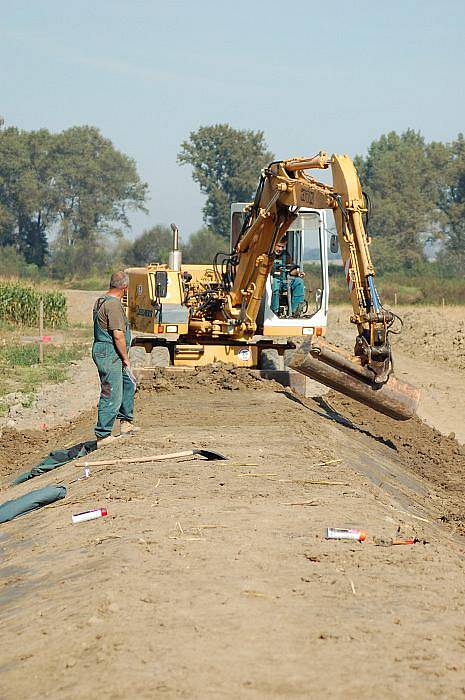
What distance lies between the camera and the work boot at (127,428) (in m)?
12.2

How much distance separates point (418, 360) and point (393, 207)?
66.5 metres

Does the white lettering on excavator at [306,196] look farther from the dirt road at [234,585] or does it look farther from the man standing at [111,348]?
the dirt road at [234,585]

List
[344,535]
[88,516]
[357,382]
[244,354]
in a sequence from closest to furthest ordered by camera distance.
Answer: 1. [344,535]
2. [88,516]
3. [357,382]
4. [244,354]

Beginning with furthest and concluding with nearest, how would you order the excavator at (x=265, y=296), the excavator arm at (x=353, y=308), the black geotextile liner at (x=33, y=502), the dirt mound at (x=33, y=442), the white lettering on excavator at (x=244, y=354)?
1. the white lettering on excavator at (x=244, y=354)
2. the dirt mound at (x=33, y=442)
3. the excavator at (x=265, y=296)
4. the excavator arm at (x=353, y=308)
5. the black geotextile liner at (x=33, y=502)

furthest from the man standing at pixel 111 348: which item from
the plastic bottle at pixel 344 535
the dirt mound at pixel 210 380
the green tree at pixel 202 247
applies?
the green tree at pixel 202 247

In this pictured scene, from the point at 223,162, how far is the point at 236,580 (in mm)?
90792

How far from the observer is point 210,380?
16.8 m

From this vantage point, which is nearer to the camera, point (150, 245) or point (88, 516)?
point (88, 516)

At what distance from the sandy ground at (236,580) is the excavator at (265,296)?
135 cm

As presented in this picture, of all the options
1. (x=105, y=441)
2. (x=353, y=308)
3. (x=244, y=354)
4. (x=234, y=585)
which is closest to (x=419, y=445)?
(x=353, y=308)

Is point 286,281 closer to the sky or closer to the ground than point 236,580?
closer to the sky

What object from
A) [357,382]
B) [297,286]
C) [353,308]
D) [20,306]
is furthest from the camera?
[20,306]

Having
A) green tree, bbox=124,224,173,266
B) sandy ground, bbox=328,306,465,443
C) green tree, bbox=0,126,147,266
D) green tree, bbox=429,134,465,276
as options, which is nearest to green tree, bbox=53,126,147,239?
green tree, bbox=0,126,147,266

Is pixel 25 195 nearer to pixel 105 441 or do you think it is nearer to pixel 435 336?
pixel 435 336
